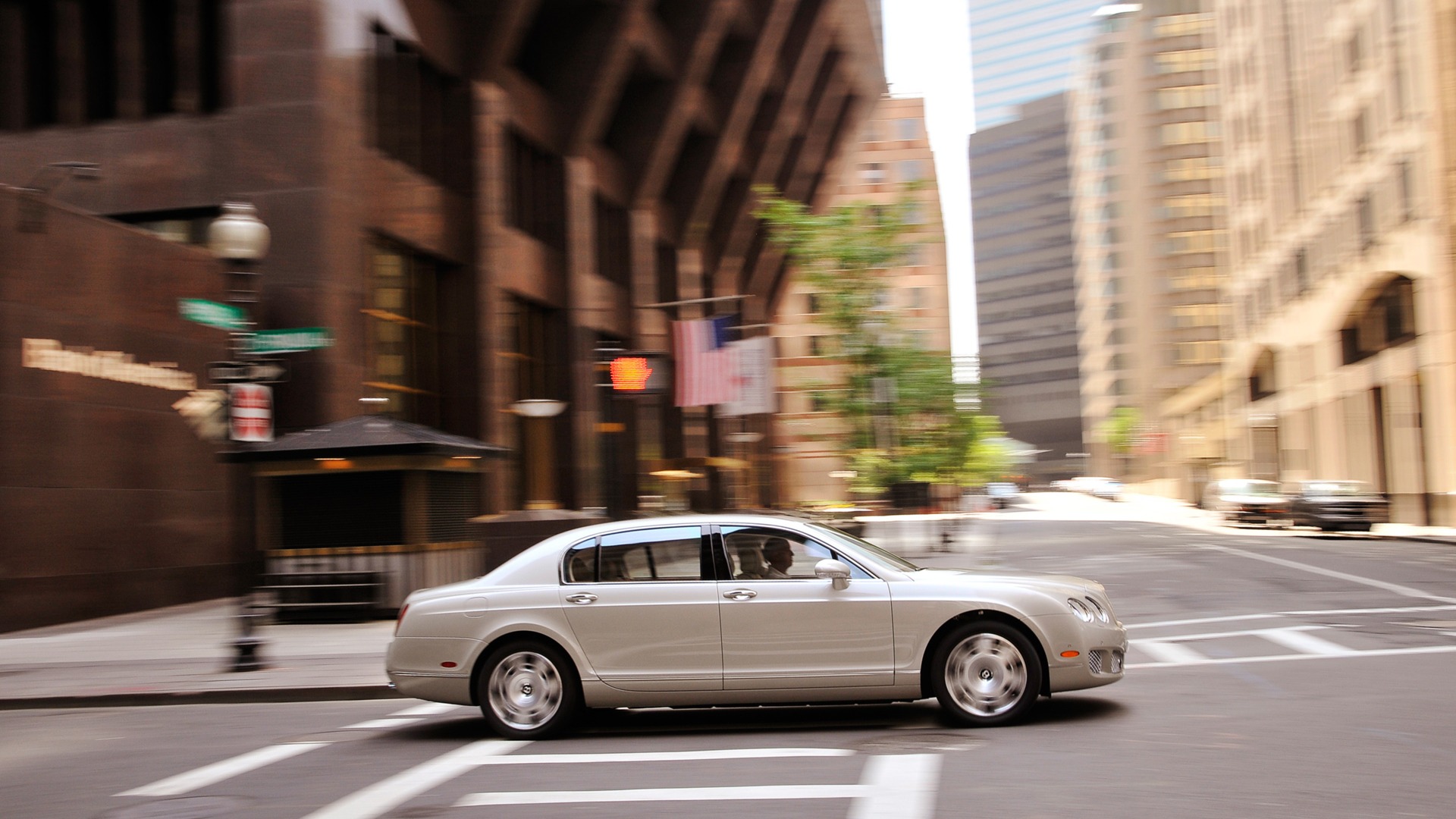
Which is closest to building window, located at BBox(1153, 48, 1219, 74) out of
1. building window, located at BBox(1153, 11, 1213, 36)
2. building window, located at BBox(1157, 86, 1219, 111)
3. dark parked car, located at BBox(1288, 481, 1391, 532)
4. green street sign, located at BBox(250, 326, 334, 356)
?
building window, located at BBox(1157, 86, 1219, 111)

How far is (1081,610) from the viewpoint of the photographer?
890 centimetres

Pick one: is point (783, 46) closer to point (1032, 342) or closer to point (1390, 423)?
point (1390, 423)

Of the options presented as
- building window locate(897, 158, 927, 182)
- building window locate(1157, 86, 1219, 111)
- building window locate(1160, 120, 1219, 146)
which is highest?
building window locate(1157, 86, 1219, 111)

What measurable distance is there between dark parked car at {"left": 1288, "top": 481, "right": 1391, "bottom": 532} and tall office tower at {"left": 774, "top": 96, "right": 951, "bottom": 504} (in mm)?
17111

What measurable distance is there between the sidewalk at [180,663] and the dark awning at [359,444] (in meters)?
2.30

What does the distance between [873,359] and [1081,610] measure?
116 ft

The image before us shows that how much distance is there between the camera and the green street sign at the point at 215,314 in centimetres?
1329

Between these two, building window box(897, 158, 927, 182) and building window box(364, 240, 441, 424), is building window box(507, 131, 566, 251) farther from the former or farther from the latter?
building window box(897, 158, 927, 182)

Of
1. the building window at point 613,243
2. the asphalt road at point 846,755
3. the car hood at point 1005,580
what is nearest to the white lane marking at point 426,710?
→ the asphalt road at point 846,755

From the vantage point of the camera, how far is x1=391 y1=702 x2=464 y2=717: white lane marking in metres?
10.7

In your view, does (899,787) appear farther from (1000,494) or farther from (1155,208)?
(1155,208)

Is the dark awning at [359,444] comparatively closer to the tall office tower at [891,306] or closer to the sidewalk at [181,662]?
the sidewalk at [181,662]

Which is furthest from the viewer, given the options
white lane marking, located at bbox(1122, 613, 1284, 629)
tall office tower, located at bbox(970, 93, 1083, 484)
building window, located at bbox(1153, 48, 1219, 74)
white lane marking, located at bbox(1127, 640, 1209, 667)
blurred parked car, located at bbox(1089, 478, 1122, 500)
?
tall office tower, located at bbox(970, 93, 1083, 484)

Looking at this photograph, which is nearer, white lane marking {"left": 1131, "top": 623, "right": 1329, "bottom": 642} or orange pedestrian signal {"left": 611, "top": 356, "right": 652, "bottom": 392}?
white lane marking {"left": 1131, "top": 623, "right": 1329, "bottom": 642}
